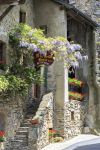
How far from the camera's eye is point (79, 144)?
20.1m

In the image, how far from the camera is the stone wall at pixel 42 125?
759 inches

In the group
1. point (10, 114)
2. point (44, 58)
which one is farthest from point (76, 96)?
point (10, 114)

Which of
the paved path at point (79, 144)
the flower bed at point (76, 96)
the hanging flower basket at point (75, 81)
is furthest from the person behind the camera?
the hanging flower basket at point (75, 81)

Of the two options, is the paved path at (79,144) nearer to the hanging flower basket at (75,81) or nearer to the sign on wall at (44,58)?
the hanging flower basket at (75,81)

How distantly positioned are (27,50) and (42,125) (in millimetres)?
3685

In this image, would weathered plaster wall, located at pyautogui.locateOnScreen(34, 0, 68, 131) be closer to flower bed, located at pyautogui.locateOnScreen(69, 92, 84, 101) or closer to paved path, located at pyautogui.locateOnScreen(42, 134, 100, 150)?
flower bed, located at pyautogui.locateOnScreen(69, 92, 84, 101)

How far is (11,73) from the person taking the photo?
66.7ft

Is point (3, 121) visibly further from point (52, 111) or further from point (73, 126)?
point (73, 126)

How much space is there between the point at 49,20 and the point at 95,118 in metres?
6.23

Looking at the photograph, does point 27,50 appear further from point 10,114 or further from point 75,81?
point 75,81

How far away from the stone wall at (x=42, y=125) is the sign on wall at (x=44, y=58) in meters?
1.95

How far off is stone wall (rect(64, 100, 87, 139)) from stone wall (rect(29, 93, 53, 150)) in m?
1.15

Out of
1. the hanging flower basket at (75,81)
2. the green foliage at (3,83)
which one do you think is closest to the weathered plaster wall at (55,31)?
the hanging flower basket at (75,81)

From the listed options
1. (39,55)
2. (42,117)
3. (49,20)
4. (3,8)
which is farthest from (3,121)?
(49,20)
